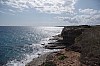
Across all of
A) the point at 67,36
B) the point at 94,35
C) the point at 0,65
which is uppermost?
the point at 94,35

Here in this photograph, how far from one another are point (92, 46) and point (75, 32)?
123 feet

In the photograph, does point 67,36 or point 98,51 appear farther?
point 67,36

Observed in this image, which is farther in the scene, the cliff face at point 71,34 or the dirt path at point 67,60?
the cliff face at point 71,34

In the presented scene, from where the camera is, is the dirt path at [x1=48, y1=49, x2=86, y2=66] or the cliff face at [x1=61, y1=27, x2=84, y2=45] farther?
the cliff face at [x1=61, y1=27, x2=84, y2=45]

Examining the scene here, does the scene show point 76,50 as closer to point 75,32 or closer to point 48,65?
point 48,65

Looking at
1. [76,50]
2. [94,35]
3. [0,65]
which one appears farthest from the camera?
[0,65]

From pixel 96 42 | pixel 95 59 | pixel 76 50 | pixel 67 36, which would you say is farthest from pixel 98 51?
pixel 67 36

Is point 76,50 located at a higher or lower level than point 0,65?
higher

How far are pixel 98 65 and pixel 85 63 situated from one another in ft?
5.30

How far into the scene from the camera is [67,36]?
2445 inches

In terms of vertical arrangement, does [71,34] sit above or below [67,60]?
above

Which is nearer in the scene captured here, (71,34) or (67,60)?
(67,60)

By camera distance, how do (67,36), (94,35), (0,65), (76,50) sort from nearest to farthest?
(94,35) < (76,50) < (0,65) < (67,36)

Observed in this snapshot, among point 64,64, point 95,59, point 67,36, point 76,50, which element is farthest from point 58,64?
point 67,36
